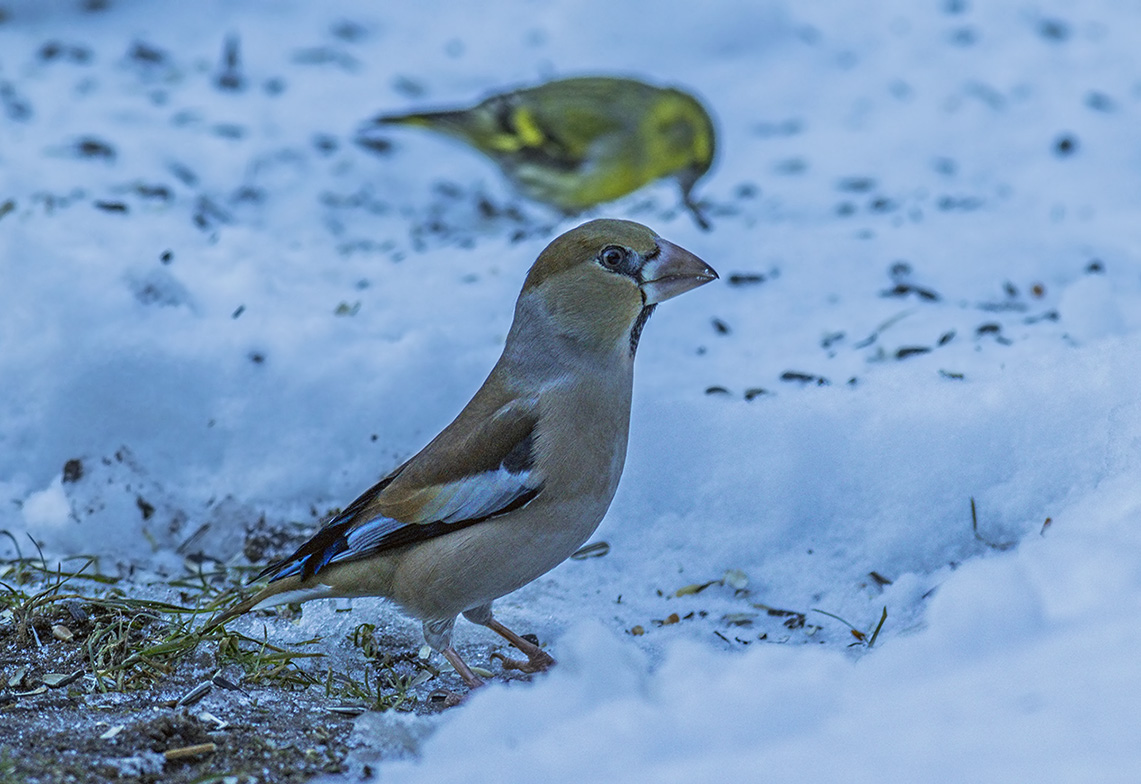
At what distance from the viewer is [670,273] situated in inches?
135

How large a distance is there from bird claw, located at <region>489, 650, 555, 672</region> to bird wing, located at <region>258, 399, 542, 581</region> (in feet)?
1.70

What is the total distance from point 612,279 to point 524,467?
1.76 feet

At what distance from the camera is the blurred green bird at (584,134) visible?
7.58m

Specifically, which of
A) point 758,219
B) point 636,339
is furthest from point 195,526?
point 758,219

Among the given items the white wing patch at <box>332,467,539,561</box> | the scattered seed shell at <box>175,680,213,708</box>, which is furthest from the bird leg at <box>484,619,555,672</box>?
the scattered seed shell at <box>175,680,213,708</box>

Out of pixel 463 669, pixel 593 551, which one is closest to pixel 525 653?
pixel 463 669

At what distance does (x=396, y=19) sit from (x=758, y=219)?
12.6 ft

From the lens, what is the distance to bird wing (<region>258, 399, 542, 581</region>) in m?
3.34

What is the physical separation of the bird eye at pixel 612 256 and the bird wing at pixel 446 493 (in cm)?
41

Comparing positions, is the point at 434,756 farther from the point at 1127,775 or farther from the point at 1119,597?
the point at 1119,597

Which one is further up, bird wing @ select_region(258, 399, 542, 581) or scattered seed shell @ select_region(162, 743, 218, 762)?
bird wing @ select_region(258, 399, 542, 581)

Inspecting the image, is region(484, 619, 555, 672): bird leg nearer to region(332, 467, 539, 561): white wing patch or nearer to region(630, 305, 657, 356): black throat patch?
region(332, 467, 539, 561): white wing patch

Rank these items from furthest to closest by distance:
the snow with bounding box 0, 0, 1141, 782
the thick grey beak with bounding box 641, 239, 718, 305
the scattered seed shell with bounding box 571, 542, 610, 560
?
1. the scattered seed shell with bounding box 571, 542, 610, 560
2. the thick grey beak with bounding box 641, 239, 718, 305
3. the snow with bounding box 0, 0, 1141, 782

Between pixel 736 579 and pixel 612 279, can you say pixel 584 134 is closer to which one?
pixel 736 579
